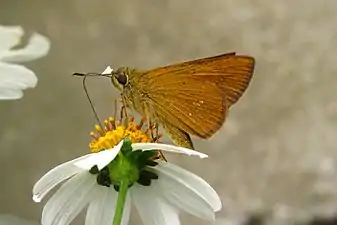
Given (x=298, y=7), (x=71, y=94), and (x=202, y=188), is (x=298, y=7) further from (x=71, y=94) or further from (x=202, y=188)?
(x=202, y=188)

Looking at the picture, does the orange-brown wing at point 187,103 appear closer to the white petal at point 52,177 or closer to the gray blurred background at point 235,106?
the white petal at point 52,177

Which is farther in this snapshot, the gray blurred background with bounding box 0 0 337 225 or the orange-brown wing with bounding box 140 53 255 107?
the gray blurred background with bounding box 0 0 337 225

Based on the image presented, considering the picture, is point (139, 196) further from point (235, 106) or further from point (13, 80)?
point (235, 106)

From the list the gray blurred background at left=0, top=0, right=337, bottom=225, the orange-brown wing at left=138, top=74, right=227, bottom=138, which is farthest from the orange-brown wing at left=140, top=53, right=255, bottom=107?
the gray blurred background at left=0, top=0, right=337, bottom=225

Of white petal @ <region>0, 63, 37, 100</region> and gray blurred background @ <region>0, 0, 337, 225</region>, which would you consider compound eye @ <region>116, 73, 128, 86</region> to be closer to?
white petal @ <region>0, 63, 37, 100</region>

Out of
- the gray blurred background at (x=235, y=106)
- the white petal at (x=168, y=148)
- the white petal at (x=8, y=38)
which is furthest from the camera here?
the gray blurred background at (x=235, y=106)

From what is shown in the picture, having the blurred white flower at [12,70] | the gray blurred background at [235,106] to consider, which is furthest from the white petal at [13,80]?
the gray blurred background at [235,106]

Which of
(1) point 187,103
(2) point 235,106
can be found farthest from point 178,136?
(2) point 235,106

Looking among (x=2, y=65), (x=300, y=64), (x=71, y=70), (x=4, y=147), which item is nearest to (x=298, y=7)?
(x=300, y=64)
